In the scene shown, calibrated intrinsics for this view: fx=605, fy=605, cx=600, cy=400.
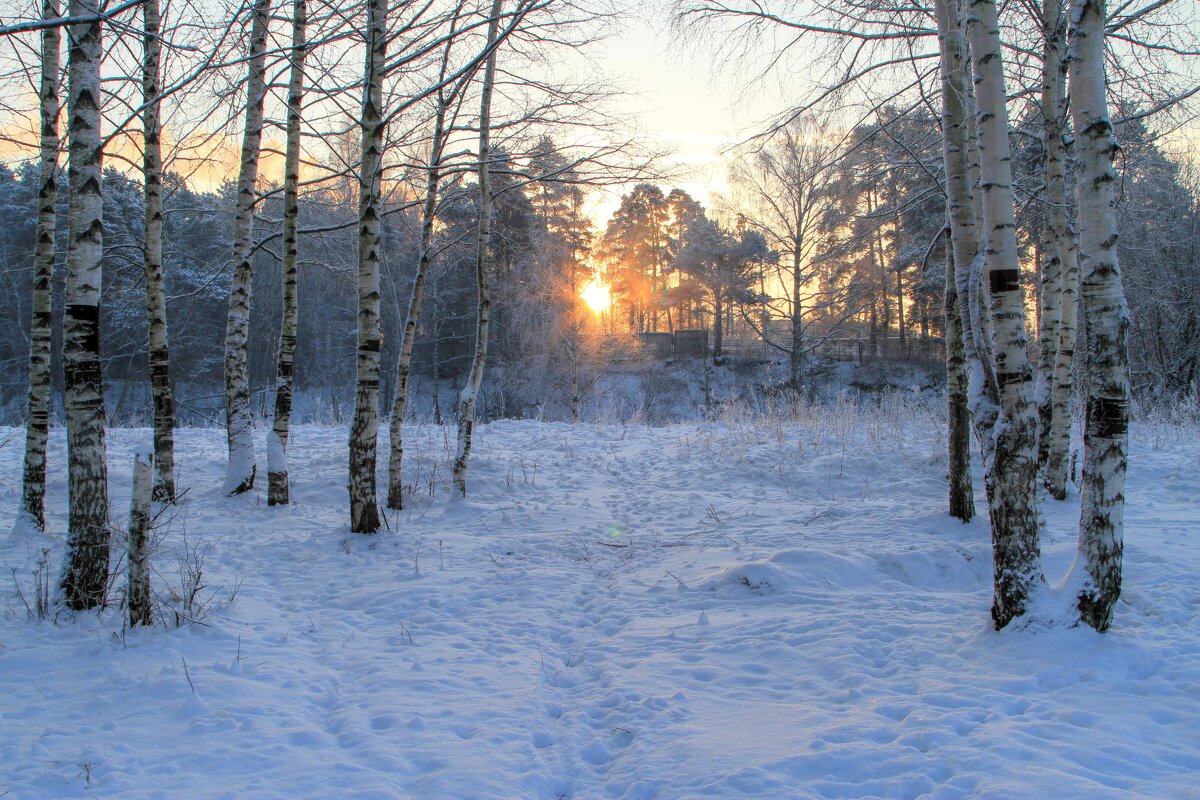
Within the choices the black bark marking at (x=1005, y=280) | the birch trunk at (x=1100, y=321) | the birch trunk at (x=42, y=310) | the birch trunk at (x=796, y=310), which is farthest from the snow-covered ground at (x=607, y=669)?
the birch trunk at (x=796, y=310)

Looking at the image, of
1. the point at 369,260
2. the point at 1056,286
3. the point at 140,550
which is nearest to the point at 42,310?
the point at 369,260

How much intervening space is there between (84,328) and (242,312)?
406cm

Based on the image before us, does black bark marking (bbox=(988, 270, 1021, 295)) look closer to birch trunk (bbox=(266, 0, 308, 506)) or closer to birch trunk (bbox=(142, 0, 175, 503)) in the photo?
birch trunk (bbox=(142, 0, 175, 503))

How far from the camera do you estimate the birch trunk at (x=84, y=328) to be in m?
3.99

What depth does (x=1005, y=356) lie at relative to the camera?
355 cm

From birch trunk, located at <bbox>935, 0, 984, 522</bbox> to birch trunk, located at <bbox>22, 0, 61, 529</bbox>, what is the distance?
800cm

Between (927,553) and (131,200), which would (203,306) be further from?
(927,553)

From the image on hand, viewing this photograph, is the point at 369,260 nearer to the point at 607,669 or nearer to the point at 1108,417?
the point at 607,669

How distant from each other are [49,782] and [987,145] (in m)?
5.54

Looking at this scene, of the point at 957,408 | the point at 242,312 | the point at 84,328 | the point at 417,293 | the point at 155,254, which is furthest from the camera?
the point at 242,312

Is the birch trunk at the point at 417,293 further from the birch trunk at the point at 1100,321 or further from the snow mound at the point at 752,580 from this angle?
the birch trunk at the point at 1100,321

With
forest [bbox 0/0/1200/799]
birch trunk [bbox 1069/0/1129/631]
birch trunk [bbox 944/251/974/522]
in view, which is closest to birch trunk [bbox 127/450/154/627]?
forest [bbox 0/0/1200/799]

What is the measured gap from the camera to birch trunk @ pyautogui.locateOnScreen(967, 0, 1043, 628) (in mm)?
3543

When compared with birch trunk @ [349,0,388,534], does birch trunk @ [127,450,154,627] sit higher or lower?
lower
